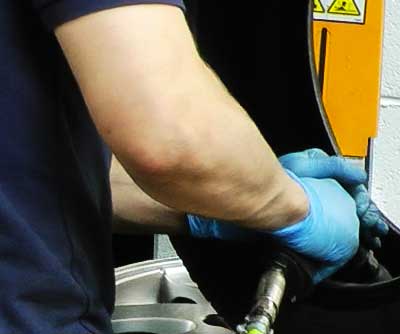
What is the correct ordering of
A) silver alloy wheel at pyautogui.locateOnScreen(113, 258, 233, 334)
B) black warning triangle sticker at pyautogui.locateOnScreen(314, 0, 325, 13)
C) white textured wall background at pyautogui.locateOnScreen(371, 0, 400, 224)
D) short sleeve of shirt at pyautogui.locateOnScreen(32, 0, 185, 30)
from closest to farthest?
short sleeve of shirt at pyautogui.locateOnScreen(32, 0, 185, 30)
silver alloy wheel at pyautogui.locateOnScreen(113, 258, 233, 334)
black warning triangle sticker at pyautogui.locateOnScreen(314, 0, 325, 13)
white textured wall background at pyautogui.locateOnScreen(371, 0, 400, 224)

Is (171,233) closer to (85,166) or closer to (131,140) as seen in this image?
(85,166)

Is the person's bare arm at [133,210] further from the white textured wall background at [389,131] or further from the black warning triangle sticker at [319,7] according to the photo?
the white textured wall background at [389,131]

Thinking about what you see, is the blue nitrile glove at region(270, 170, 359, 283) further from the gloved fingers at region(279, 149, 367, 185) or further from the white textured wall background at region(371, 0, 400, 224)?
the white textured wall background at region(371, 0, 400, 224)

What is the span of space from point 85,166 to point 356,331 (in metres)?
0.51

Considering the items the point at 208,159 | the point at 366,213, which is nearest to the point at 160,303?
the point at 366,213

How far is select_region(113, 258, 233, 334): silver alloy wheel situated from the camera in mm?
1318

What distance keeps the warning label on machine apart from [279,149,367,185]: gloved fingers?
43 cm

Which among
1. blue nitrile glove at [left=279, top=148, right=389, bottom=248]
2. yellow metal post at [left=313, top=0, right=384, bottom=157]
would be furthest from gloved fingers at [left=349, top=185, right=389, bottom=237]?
yellow metal post at [left=313, top=0, right=384, bottom=157]

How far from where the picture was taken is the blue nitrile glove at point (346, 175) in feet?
3.59

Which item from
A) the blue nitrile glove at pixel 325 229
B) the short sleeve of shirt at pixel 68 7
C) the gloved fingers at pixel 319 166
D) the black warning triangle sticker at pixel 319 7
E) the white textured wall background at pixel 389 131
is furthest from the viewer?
the white textured wall background at pixel 389 131

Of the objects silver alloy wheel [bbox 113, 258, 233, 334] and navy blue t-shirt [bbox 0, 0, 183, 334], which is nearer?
navy blue t-shirt [bbox 0, 0, 183, 334]

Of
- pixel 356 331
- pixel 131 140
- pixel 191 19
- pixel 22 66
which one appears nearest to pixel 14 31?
pixel 22 66

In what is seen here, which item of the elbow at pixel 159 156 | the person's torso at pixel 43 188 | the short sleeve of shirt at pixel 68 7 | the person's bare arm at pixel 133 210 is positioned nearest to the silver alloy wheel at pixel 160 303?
the person's bare arm at pixel 133 210

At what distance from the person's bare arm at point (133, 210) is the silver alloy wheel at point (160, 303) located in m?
0.17
